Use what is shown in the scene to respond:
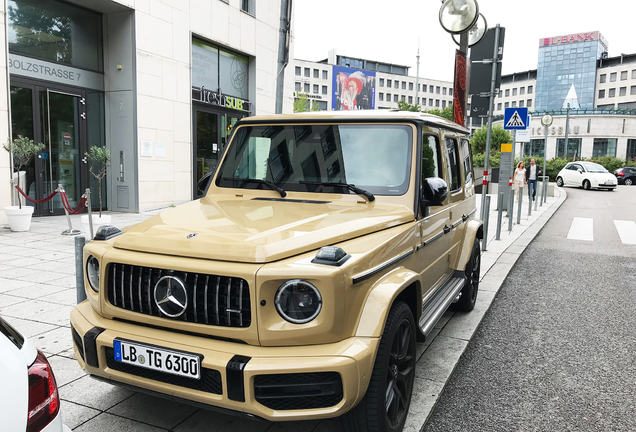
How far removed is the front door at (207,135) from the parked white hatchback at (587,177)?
22.4 metres

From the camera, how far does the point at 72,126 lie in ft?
42.9

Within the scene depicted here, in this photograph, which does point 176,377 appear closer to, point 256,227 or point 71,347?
point 256,227

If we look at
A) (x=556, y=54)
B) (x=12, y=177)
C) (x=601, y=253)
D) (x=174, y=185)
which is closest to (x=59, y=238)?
(x=12, y=177)

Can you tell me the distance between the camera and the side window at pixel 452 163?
430cm

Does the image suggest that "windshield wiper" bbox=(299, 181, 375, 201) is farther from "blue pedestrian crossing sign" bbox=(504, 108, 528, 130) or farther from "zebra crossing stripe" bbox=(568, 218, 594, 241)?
"zebra crossing stripe" bbox=(568, 218, 594, 241)

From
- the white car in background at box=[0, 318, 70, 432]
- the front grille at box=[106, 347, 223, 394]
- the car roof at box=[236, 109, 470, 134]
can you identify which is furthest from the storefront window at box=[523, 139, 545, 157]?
the white car in background at box=[0, 318, 70, 432]

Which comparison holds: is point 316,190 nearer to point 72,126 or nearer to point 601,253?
point 601,253

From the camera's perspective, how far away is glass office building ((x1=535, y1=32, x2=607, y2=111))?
100 meters

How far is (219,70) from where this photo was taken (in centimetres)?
1719

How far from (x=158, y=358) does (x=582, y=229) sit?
12.6m

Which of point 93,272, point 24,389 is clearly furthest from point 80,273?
point 24,389

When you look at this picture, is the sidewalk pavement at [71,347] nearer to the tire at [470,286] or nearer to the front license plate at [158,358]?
the tire at [470,286]

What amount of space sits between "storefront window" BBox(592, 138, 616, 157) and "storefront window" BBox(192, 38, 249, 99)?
6284cm

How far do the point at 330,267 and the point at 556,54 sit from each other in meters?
121
